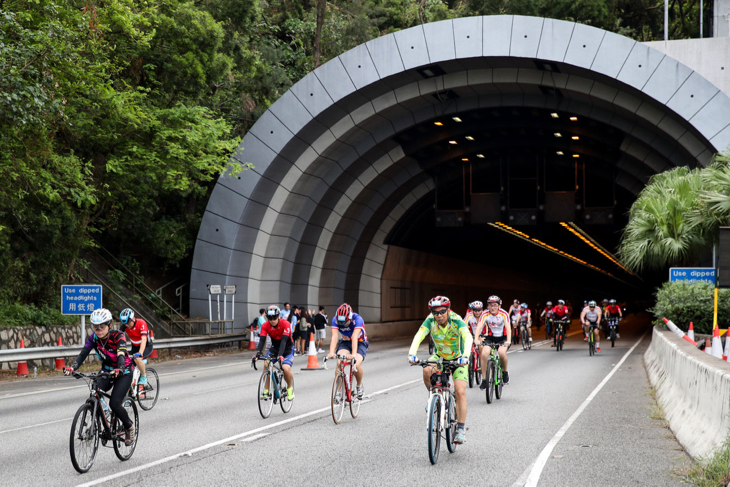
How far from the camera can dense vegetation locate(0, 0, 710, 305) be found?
60.3 ft

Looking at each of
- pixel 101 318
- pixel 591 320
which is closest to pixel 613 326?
pixel 591 320

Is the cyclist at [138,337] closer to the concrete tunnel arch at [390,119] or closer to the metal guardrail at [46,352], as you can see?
the metal guardrail at [46,352]

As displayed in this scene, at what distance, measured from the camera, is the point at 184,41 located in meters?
28.1

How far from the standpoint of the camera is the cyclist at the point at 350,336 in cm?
1191

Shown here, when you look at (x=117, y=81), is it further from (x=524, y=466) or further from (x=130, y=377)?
(x=524, y=466)

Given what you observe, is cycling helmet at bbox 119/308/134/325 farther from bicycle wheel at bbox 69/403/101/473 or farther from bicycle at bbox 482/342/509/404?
bicycle at bbox 482/342/509/404

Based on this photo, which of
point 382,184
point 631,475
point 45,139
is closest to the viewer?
point 631,475

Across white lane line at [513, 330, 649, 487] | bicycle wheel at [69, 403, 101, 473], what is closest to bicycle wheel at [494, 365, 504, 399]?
white lane line at [513, 330, 649, 487]

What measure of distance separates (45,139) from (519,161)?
26085mm

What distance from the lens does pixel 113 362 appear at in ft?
28.3

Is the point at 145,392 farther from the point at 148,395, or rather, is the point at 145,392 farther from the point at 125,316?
the point at 125,316

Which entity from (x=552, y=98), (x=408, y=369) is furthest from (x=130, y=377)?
(x=552, y=98)

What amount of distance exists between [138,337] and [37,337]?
1111 cm

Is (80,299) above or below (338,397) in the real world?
above
